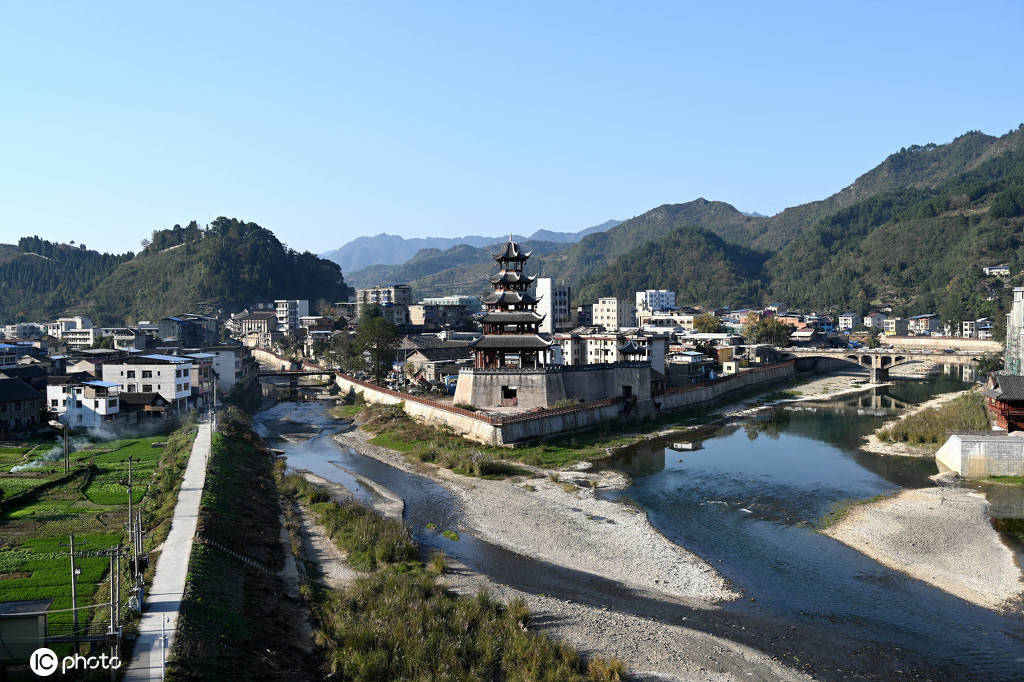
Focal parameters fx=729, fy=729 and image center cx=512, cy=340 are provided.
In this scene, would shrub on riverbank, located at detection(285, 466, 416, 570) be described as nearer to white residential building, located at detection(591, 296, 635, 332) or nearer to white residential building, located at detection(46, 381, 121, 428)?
white residential building, located at detection(46, 381, 121, 428)

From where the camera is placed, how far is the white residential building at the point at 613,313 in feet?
440

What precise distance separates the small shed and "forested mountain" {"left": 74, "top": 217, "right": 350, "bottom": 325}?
145 m

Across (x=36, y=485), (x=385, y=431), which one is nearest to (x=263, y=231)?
(x=385, y=431)

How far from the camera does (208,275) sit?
15738 cm

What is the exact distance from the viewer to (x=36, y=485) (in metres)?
32.7

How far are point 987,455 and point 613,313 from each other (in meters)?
97.6

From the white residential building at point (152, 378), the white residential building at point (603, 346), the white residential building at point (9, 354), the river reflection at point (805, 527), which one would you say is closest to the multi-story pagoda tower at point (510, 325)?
the river reflection at point (805, 527)

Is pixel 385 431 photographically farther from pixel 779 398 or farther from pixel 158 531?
pixel 779 398

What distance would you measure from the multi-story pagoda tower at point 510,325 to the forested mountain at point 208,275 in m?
112

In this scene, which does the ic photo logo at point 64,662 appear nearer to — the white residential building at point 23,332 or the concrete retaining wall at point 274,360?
the concrete retaining wall at point 274,360

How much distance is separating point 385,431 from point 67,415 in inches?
832

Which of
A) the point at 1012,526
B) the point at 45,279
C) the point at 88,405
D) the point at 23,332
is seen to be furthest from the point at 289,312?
the point at 1012,526

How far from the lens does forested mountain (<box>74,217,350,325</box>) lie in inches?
6093

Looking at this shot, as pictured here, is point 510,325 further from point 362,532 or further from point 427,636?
point 427,636
